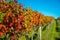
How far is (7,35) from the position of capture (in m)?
45.4

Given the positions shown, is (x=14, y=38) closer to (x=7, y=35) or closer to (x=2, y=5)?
(x=7, y=35)

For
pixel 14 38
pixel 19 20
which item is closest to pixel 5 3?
pixel 19 20

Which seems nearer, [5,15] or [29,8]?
[5,15]

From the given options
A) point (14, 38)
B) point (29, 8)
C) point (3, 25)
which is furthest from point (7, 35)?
point (29, 8)

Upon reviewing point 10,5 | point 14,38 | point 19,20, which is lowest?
point 14,38

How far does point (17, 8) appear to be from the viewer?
4294 centimetres

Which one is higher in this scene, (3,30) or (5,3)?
(5,3)

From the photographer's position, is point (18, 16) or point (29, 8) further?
point (29, 8)

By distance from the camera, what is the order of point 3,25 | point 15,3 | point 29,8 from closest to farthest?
point 3,25
point 15,3
point 29,8

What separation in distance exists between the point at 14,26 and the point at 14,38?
2.54 metres

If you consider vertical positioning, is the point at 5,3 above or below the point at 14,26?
above

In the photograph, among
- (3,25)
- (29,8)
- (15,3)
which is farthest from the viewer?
(29,8)

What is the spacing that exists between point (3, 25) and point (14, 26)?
8.72 ft

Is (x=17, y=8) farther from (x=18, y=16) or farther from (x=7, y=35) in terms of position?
(x=7, y=35)
